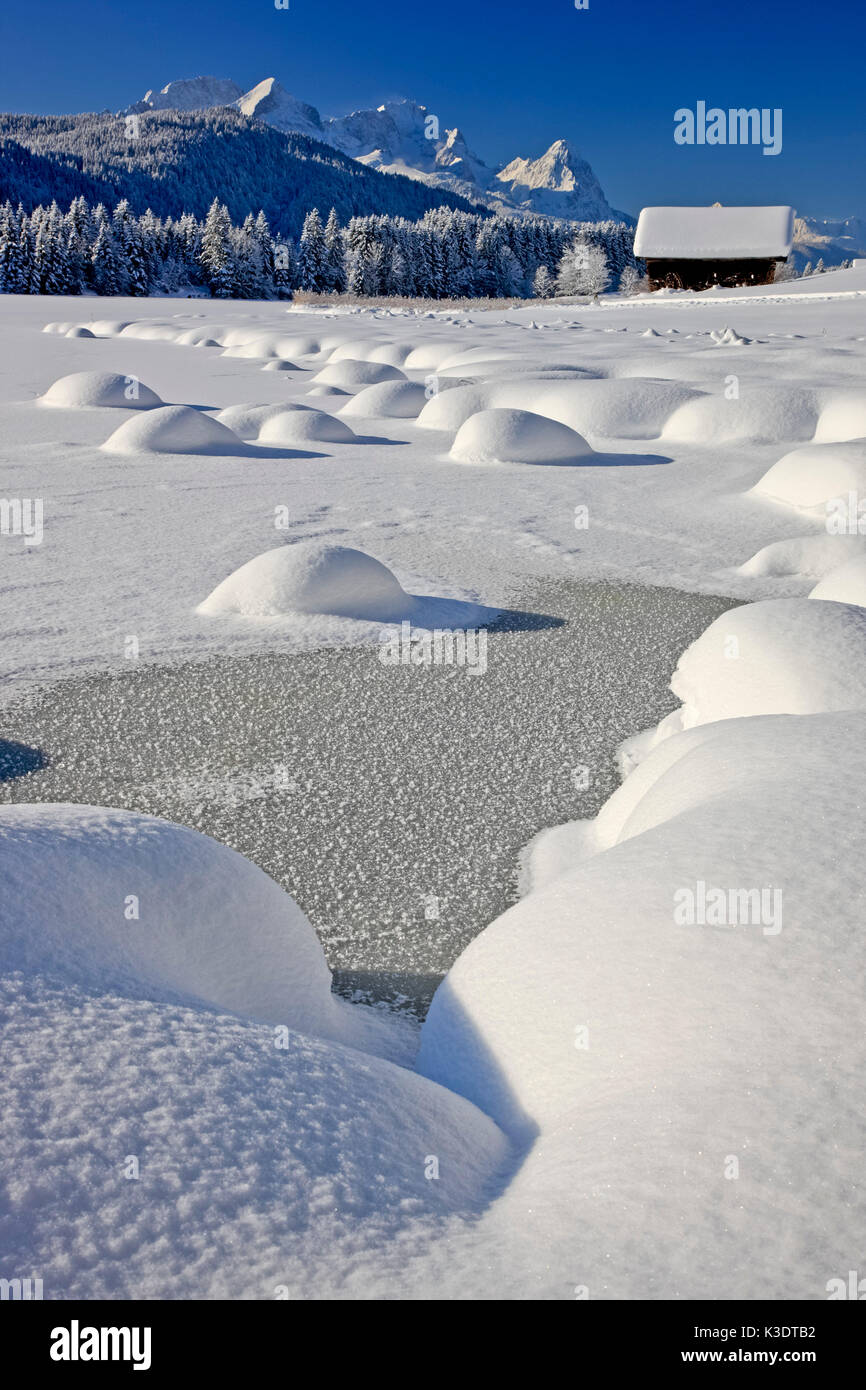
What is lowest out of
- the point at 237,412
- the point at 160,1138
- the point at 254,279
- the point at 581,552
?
the point at 160,1138

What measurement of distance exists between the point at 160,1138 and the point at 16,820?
1054 mm

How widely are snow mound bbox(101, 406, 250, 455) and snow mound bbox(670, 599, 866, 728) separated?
7.24 metres

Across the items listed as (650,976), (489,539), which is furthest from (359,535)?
(650,976)

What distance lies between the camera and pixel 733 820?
2.20 m

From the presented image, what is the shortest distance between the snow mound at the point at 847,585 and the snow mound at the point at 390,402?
27.9 feet

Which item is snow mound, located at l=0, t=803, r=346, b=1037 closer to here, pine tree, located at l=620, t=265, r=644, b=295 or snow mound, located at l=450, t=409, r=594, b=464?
snow mound, located at l=450, t=409, r=594, b=464

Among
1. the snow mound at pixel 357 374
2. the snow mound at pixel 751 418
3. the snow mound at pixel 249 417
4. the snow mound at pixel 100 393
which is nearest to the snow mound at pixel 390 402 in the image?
the snow mound at pixel 249 417

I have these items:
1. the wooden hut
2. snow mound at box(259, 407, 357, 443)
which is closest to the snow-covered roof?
the wooden hut

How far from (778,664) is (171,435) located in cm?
784

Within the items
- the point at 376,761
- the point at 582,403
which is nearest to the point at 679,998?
the point at 376,761

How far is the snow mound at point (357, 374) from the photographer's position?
51.4 feet

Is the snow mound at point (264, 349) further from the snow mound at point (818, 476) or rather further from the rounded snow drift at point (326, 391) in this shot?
the snow mound at point (818, 476)
